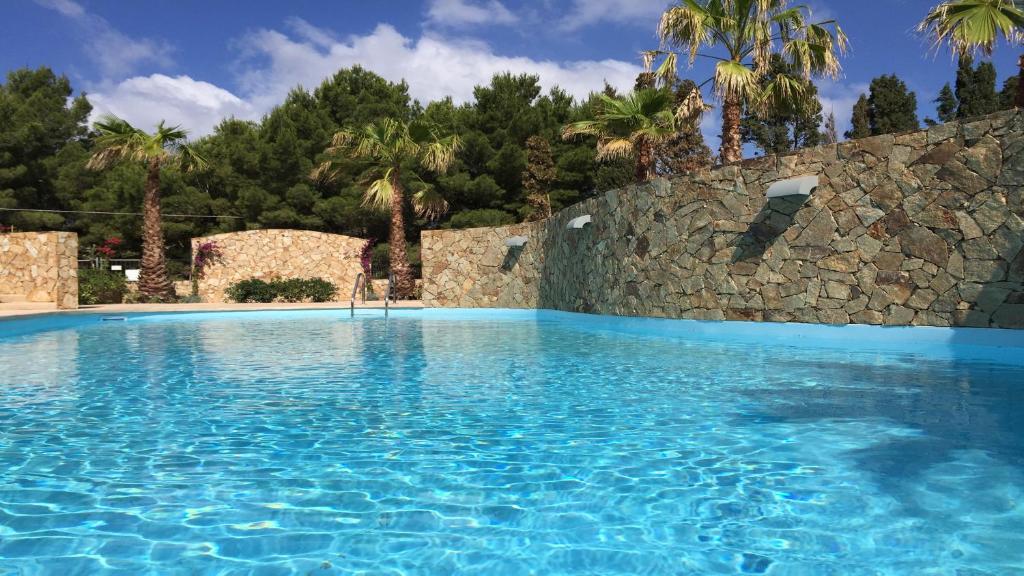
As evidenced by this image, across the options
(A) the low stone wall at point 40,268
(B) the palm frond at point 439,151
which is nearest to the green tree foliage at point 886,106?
(B) the palm frond at point 439,151

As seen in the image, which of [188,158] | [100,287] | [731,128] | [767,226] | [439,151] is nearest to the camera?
[767,226]

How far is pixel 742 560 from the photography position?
2508mm

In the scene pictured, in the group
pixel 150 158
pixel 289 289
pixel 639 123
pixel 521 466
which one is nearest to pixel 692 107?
pixel 639 123

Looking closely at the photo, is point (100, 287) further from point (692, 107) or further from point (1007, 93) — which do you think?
point (1007, 93)

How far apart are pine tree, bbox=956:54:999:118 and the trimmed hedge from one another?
26.7 metres

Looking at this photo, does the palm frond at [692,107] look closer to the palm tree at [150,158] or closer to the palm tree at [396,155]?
the palm tree at [396,155]

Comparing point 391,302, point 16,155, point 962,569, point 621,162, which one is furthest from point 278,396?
point 16,155

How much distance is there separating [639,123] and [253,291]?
42.0ft

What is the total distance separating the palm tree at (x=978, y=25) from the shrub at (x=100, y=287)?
20.3 metres

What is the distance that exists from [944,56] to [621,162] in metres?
15.3

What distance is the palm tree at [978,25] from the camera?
9.60 meters

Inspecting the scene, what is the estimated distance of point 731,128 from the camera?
1299 cm

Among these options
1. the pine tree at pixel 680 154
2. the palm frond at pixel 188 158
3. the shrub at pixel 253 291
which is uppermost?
the pine tree at pixel 680 154

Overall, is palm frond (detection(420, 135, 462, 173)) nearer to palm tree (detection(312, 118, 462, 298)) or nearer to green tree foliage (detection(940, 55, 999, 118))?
palm tree (detection(312, 118, 462, 298))
